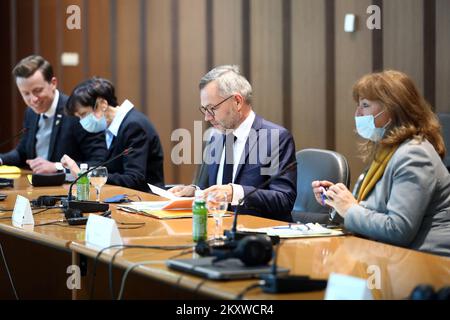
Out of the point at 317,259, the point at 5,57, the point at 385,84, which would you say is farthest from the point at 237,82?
the point at 5,57

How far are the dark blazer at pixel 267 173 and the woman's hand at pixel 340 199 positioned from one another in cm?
56

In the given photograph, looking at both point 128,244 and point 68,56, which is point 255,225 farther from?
point 68,56

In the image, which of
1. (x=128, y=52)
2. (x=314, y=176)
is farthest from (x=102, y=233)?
(x=128, y=52)

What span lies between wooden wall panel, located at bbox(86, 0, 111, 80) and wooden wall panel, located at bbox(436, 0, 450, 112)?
11.4ft

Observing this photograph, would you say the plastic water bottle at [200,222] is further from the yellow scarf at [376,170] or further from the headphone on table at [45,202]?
the headphone on table at [45,202]

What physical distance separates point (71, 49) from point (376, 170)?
5218 millimetres

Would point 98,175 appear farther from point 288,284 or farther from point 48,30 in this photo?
point 48,30

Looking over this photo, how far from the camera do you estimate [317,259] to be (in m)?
2.15

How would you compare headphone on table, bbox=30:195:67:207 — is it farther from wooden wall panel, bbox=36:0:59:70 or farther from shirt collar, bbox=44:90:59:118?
wooden wall panel, bbox=36:0:59:70

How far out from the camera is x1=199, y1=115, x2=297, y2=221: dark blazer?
10.9ft

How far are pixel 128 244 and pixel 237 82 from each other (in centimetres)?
139

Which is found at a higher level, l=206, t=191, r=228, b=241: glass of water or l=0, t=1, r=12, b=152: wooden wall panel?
l=0, t=1, r=12, b=152: wooden wall panel

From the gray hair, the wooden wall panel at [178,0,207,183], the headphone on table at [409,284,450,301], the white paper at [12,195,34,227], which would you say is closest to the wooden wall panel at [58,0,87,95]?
the wooden wall panel at [178,0,207,183]

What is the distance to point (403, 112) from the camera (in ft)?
9.12
